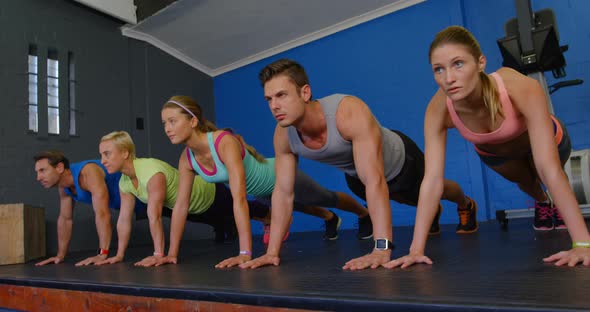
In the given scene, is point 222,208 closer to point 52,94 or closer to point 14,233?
point 14,233

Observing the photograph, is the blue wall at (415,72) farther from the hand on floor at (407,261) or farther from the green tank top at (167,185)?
the hand on floor at (407,261)

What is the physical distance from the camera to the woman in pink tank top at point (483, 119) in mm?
1057

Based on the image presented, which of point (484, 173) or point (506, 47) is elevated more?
point (506, 47)

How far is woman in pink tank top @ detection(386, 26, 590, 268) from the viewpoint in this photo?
1.06m

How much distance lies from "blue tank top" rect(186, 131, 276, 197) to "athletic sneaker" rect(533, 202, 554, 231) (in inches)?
50.6

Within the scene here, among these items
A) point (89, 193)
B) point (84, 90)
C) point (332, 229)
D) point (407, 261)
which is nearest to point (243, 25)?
point (84, 90)

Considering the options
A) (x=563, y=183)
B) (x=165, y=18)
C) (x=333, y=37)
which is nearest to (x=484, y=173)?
(x=333, y=37)

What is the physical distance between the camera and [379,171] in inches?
55.2

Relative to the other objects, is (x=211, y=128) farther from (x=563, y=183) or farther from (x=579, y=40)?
(x=579, y=40)

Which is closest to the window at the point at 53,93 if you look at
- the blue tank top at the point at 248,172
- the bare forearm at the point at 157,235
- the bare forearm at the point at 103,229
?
the bare forearm at the point at 103,229

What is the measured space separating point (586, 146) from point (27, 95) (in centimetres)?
420

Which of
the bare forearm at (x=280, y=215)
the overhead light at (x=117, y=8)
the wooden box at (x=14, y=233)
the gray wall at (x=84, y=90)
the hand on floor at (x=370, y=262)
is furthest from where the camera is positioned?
the overhead light at (x=117, y=8)

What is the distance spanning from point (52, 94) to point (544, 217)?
3771 millimetres

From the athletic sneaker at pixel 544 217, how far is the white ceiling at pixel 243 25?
2.26 m
